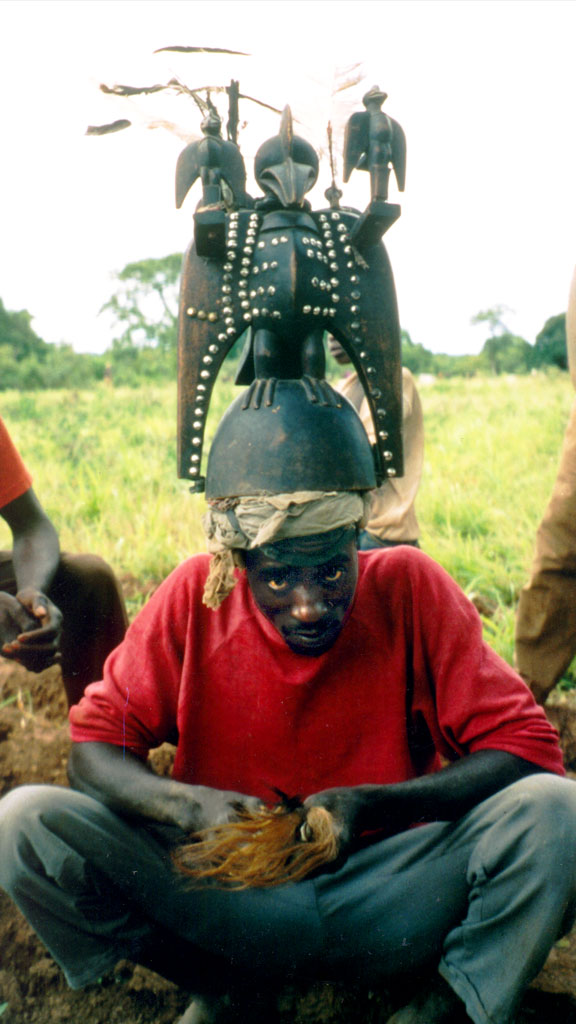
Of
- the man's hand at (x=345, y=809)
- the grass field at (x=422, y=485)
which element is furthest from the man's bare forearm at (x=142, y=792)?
the grass field at (x=422, y=485)

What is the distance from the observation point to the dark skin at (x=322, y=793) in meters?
1.81

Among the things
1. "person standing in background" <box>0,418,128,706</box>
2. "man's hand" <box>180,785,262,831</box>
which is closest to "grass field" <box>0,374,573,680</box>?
"person standing in background" <box>0,418,128,706</box>

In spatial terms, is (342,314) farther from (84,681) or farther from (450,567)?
(450,567)

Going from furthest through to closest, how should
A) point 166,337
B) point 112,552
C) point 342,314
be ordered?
point 166,337
point 112,552
point 342,314

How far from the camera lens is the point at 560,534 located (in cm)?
309

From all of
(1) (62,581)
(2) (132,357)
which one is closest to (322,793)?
(1) (62,581)

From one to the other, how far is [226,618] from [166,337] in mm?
15921

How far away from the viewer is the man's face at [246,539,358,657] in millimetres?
1852

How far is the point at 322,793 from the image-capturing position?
177 cm

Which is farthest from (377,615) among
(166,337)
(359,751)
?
(166,337)

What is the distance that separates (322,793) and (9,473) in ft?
5.53

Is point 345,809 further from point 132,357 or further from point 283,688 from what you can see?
point 132,357

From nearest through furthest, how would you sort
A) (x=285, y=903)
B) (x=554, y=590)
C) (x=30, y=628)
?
(x=285, y=903) < (x=30, y=628) < (x=554, y=590)

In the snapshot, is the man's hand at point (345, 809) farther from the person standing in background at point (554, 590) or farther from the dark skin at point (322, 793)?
the person standing in background at point (554, 590)
